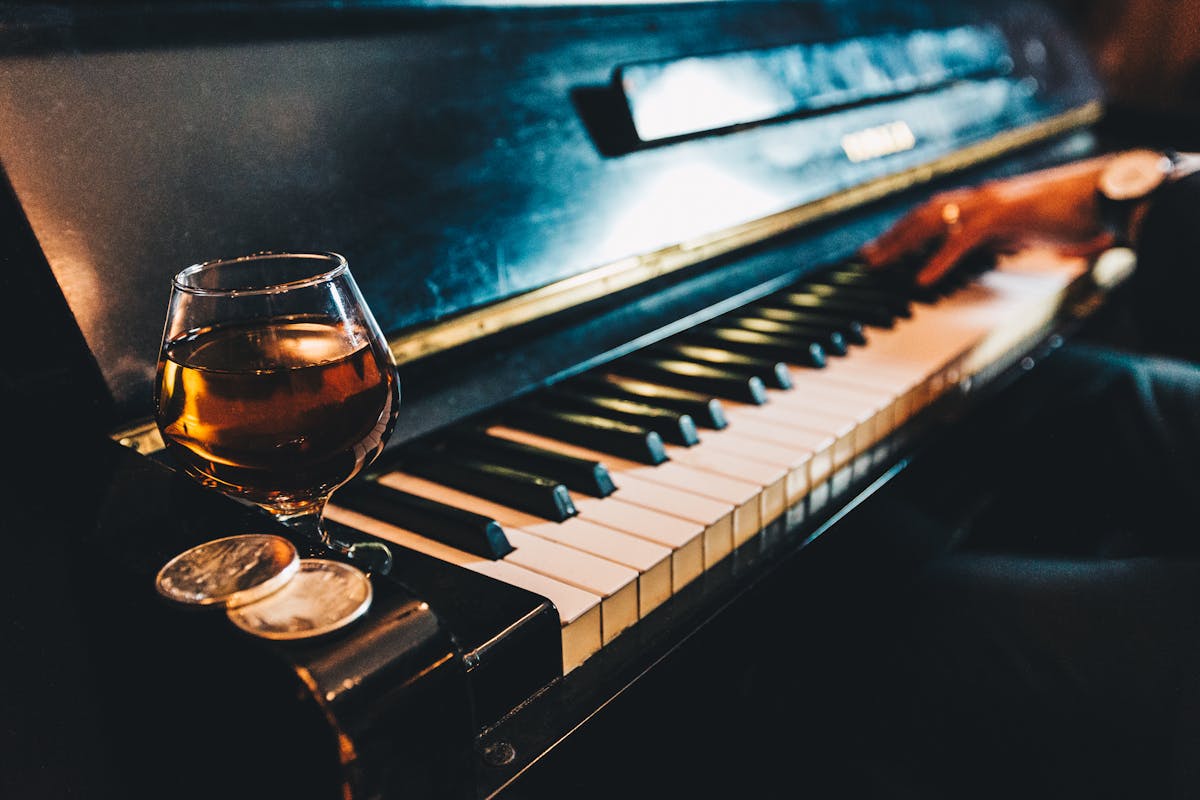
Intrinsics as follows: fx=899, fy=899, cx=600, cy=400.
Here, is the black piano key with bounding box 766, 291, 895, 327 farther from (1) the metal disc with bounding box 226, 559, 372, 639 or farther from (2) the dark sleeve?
(1) the metal disc with bounding box 226, 559, 372, 639

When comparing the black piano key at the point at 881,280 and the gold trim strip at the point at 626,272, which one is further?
the black piano key at the point at 881,280

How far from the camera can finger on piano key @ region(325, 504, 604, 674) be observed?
79 cm

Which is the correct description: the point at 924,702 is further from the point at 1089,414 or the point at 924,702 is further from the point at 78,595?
the point at 1089,414

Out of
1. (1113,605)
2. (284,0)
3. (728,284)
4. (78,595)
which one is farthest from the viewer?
(728,284)

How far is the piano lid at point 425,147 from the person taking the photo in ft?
2.86

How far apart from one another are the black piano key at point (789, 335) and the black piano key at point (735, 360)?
4 centimetres

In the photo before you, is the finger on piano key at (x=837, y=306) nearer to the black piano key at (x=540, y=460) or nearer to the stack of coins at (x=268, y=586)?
the black piano key at (x=540, y=460)

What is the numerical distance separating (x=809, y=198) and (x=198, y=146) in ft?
3.60

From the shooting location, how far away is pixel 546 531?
901 millimetres

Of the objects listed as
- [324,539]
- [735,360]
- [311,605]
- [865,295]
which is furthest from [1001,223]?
[311,605]

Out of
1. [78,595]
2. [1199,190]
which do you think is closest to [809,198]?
[1199,190]

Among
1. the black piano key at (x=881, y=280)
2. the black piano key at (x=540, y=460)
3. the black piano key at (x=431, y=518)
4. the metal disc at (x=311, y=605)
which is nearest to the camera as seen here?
the metal disc at (x=311, y=605)

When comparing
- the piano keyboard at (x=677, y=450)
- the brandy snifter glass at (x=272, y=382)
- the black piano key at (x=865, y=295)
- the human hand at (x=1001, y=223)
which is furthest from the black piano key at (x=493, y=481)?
the human hand at (x=1001, y=223)

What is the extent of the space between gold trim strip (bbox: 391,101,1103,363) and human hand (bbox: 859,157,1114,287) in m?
0.09
